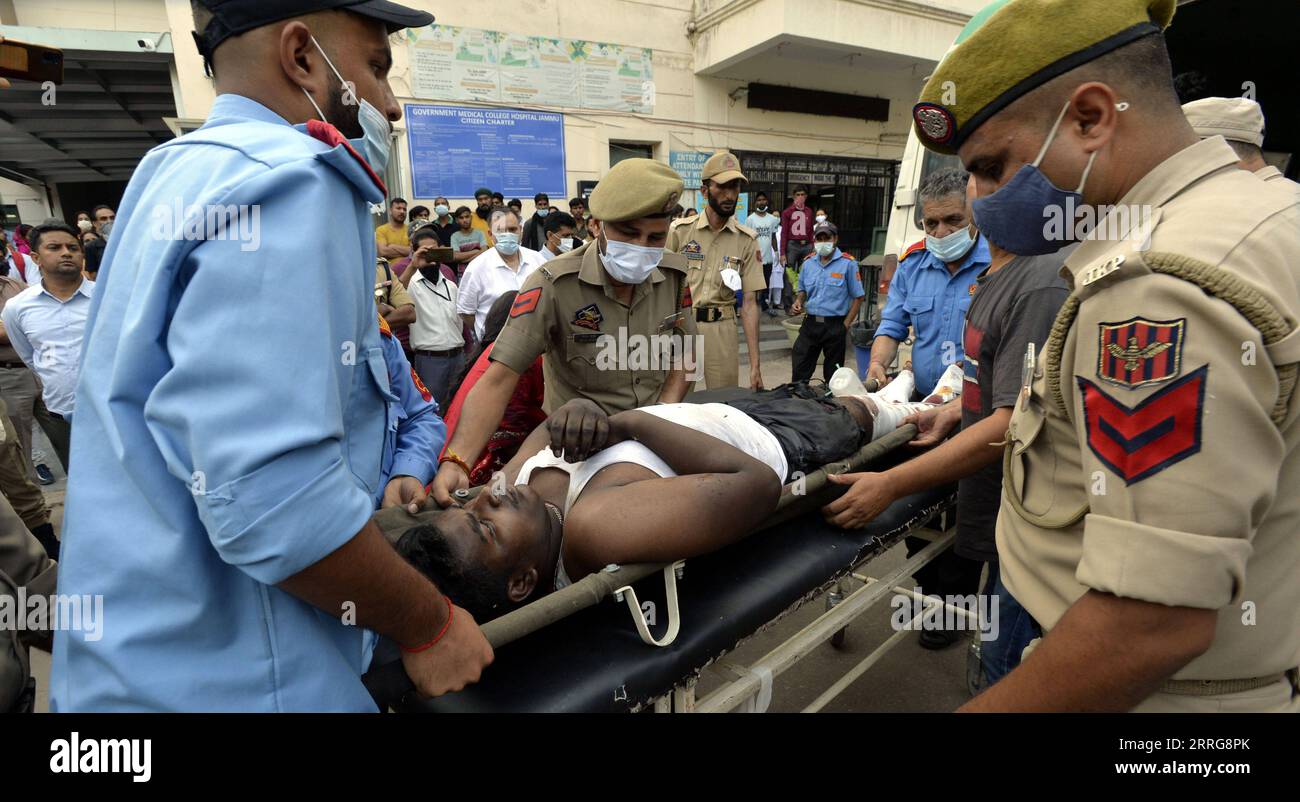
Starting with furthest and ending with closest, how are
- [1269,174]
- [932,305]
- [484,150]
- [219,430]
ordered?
[484,150]
[932,305]
[1269,174]
[219,430]

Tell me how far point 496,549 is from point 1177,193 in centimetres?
156

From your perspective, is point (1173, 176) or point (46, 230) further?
point (46, 230)

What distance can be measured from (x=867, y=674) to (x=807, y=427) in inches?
47.3

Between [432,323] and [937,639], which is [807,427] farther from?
[432,323]

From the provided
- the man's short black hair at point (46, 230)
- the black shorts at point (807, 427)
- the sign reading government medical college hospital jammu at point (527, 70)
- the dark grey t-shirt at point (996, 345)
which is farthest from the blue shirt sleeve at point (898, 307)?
the sign reading government medical college hospital jammu at point (527, 70)

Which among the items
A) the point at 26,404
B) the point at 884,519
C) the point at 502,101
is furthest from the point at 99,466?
the point at 502,101

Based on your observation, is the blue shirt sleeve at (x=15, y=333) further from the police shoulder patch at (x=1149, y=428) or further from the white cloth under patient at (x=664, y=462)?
the police shoulder patch at (x=1149, y=428)

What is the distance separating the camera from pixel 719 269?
15.5 ft

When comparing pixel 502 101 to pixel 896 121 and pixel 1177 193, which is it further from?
pixel 1177 193

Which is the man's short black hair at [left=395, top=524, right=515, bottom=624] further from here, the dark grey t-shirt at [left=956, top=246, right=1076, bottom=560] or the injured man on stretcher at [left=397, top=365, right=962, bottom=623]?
the dark grey t-shirt at [left=956, top=246, right=1076, bottom=560]

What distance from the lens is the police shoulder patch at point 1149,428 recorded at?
0.77m

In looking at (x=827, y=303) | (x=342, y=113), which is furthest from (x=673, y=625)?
(x=827, y=303)

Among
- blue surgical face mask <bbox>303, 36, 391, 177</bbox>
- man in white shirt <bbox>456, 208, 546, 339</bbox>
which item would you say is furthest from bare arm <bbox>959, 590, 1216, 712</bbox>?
man in white shirt <bbox>456, 208, 546, 339</bbox>
